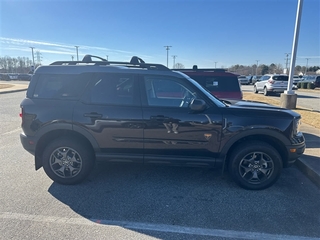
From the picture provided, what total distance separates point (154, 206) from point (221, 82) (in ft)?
14.0

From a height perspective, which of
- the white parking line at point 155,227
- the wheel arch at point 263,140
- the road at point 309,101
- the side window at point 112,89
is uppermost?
the side window at point 112,89

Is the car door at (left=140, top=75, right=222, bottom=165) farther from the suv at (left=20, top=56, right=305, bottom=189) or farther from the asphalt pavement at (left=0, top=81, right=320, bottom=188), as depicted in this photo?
the asphalt pavement at (left=0, top=81, right=320, bottom=188)

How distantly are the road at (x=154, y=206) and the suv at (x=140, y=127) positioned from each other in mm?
342

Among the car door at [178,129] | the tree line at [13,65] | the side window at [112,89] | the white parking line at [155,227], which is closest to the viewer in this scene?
the white parking line at [155,227]

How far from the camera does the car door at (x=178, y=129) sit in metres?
3.34

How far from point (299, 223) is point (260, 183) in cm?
84

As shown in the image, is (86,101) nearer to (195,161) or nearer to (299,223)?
(195,161)

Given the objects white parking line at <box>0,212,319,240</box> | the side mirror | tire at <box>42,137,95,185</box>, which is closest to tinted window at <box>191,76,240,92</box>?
the side mirror

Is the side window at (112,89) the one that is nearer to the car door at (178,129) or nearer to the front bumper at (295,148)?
the car door at (178,129)

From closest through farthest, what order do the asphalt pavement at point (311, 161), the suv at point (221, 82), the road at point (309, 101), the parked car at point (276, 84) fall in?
the asphalt pavement at point (311, 161)
the suv at point (221, 82)
the road at point (309, 101)
the parked car at point (276, 84)

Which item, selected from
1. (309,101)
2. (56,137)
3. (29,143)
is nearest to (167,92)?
(56,137)

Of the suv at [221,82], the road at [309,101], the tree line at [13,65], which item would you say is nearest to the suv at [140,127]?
the suv at [221,82]

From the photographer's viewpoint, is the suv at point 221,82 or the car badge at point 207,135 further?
the suv at point 221,82

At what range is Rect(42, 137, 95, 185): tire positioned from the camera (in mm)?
3523
